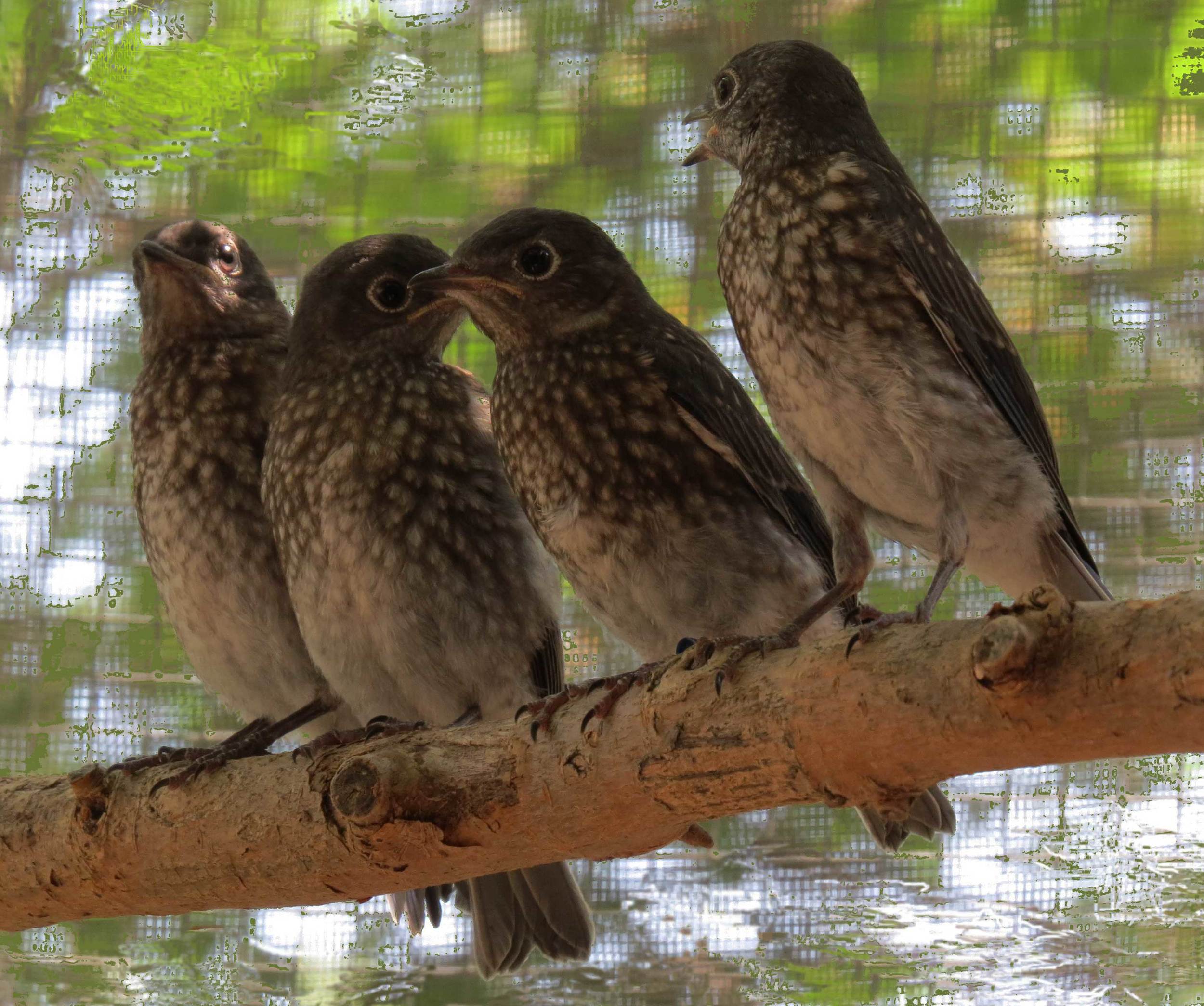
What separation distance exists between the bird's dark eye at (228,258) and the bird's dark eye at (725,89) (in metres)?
1.08

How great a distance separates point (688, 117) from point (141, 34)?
1.64 meters

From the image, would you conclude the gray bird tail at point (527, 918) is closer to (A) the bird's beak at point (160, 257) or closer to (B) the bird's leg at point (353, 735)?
(B) the bird's leg at point (353, 735)

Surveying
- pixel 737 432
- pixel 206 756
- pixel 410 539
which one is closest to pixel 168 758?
pixel 206 756

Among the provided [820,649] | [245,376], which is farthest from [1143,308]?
[245,376]

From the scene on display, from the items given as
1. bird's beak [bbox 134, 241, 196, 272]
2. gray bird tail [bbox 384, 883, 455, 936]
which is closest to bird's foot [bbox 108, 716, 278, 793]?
gray bird tail [bbox 384, 883, 455, 936]

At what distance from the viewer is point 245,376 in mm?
2854

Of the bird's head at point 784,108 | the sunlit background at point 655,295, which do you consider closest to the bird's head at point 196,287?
the sunlit background at point 655,295

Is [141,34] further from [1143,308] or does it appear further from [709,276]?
[1143,308]

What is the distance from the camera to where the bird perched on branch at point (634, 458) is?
7.38 feet

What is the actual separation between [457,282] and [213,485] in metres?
0.64

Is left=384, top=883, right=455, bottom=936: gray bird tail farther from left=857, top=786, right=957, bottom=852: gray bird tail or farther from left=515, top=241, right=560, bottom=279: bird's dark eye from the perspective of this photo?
left=515, top=241, right=560, bottom=279: bird's dark eye

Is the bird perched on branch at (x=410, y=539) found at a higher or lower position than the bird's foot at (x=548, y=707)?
higher

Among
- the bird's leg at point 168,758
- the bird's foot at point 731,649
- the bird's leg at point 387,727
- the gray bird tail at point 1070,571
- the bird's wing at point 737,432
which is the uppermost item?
the bird's wing at point 737,432

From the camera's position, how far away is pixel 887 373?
2039 mm
